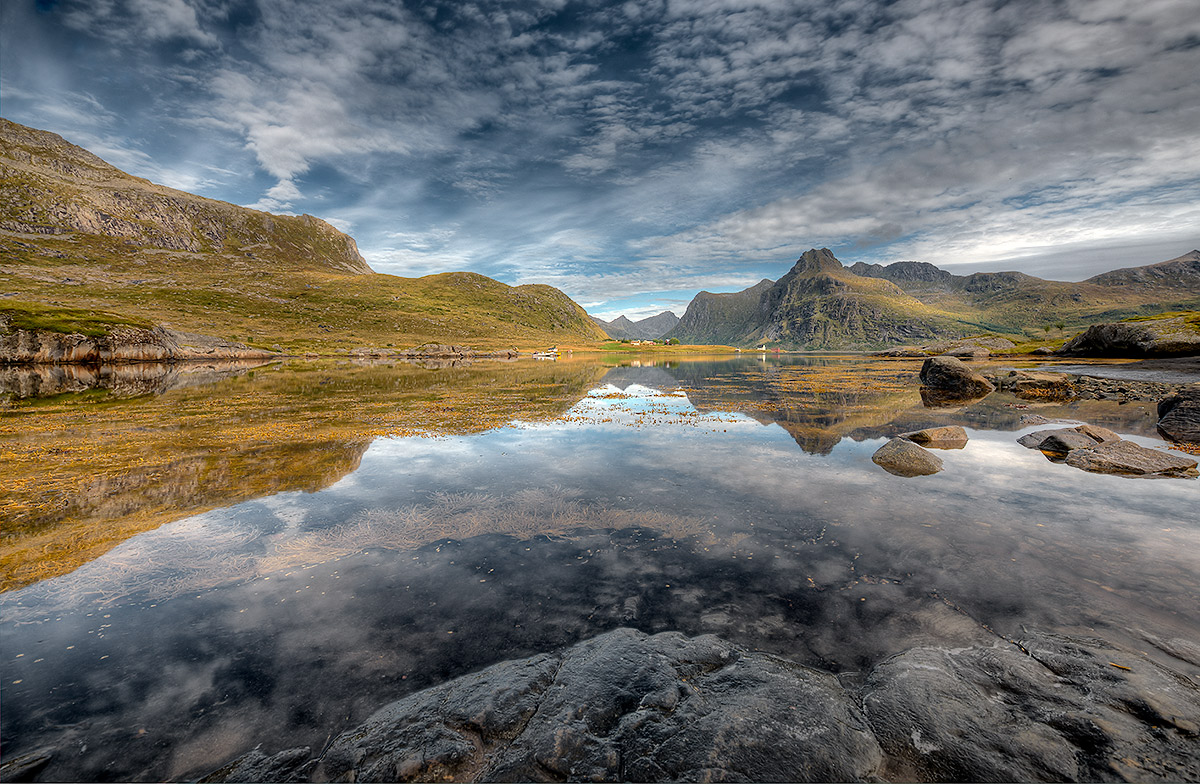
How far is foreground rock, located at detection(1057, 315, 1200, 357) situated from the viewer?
2064 inches

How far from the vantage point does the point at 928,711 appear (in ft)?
17.3

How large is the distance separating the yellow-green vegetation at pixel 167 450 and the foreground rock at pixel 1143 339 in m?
75.9

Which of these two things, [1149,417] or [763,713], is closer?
[763,713]

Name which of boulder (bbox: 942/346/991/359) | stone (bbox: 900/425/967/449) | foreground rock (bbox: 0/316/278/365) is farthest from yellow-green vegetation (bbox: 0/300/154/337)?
boulder (bbox: 942/346/991/359)

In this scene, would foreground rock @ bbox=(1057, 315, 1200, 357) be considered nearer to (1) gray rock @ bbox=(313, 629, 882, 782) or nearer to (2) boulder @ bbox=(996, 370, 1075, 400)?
(2) boulder @ bbox=(996, 370, 1075, 400)

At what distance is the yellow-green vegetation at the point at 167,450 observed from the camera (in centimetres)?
1149

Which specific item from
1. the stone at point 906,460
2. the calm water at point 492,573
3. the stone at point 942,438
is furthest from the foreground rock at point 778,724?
the stone at point 942,438

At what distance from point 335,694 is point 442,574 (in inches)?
131

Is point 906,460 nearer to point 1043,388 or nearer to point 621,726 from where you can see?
point 621,726

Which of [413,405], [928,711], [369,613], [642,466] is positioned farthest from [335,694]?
[413,405]

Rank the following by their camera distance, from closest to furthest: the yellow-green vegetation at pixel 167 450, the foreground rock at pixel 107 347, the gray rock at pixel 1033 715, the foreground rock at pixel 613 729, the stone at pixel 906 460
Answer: the gray rock at pixel 1033 715, the foreground rock at pixel 613 729, the yellow-green vegetation at pixel 167 450, the stone at pixel 906 460, the foreground rock at pixel 107 347

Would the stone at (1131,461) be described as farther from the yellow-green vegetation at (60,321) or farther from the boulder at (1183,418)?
the yellow-green vegetation at (60,321)

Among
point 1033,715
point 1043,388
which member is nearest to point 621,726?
point 1033,715

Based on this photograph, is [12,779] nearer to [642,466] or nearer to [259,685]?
[259,685]
